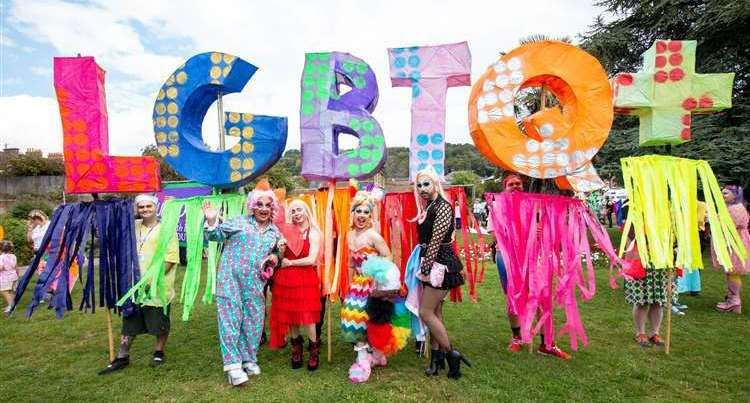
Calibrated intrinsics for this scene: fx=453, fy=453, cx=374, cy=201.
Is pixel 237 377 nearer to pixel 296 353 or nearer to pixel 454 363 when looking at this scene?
pixel 296 353

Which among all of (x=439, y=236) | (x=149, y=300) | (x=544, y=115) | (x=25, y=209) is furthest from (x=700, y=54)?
(x=25, y=209)

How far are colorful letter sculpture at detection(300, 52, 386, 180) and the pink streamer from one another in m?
1.24

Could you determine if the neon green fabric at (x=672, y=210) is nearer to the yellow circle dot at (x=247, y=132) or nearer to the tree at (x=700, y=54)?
the yellow circle dot at (x=247, y=132)

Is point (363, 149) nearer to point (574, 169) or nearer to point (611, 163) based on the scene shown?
point (574, 169)

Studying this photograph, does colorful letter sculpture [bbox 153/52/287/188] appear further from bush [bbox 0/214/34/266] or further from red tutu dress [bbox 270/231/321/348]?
bush [bbox 0/214/34/266]

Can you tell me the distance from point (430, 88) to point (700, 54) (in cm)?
1033

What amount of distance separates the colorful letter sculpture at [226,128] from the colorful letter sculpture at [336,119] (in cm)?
31

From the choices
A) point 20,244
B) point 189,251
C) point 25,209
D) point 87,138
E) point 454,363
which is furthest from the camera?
point 25,209

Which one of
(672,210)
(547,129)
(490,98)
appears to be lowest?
(672,210)

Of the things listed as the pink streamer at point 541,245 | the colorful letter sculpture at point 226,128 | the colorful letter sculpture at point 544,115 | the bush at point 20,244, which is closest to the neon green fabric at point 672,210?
the pink streamer at point 541,245

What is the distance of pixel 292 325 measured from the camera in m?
4.16

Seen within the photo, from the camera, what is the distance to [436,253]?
3.77 metres

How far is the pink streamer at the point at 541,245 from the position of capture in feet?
13.6

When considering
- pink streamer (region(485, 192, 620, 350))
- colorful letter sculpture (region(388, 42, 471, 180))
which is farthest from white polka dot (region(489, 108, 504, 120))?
pink streamer (region(485, 192, 620, 350))
